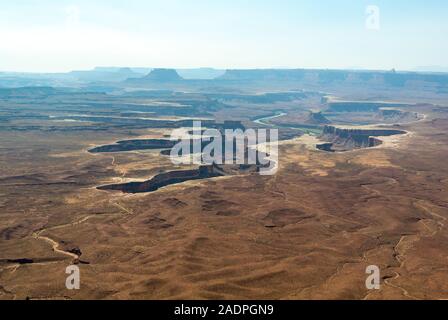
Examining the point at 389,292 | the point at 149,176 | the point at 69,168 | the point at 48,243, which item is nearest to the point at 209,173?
the point at 149,176

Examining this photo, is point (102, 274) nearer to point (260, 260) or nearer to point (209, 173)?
point (260, 260)

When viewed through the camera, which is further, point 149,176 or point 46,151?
point 46,151

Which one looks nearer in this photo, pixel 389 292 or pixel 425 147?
pixel 389 292

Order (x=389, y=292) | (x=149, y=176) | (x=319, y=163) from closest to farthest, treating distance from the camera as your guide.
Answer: (x=389, y=292)
(x=149, y=176)
(x=319, y=163)

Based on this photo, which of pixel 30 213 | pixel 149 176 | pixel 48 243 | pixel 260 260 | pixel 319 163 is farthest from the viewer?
pixel 319 163
